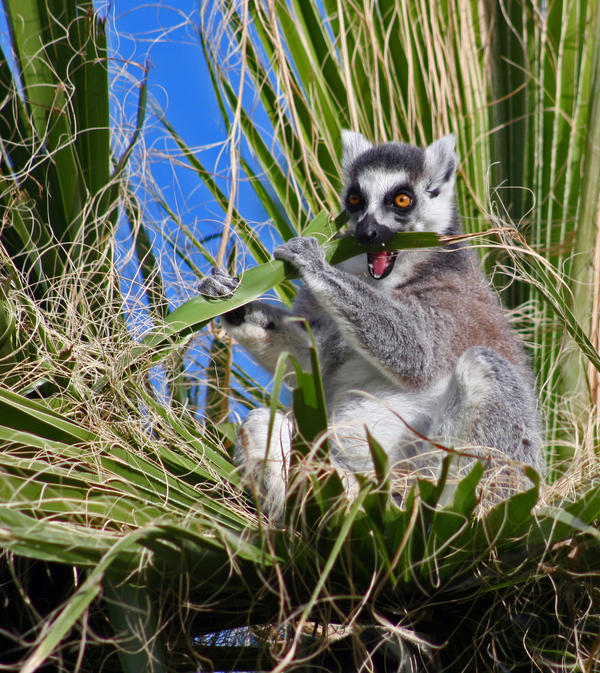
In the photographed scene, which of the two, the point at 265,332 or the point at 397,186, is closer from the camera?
the point at 265,332

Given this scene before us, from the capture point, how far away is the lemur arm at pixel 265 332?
3.52 metres

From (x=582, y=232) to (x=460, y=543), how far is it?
72.4 inches

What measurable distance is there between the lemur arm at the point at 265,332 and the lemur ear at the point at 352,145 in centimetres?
84

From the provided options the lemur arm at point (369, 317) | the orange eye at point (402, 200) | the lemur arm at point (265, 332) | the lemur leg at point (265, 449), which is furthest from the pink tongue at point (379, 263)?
the lemur leg at point (265, 449)

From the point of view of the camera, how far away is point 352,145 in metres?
3.86

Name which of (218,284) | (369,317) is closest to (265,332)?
(369,317)

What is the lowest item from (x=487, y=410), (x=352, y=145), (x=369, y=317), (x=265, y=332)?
(x=487, y=410)

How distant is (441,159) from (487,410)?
142 cm

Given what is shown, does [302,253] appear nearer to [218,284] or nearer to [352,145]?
[218,284]

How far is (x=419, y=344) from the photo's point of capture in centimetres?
333

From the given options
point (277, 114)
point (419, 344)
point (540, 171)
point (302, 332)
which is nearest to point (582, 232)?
point (540, 171)

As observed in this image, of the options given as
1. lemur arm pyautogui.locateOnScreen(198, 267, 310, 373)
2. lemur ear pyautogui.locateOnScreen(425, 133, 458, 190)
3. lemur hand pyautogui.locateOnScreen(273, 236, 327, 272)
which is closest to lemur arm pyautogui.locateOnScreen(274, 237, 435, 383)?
lemur hand pyautogui.locateOnScreen(273, 236, 327, 272)

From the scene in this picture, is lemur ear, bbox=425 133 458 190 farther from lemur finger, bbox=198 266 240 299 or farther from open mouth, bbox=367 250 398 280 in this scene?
lemur finger, bbox=198 266 240 299

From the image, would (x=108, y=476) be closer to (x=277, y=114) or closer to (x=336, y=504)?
(x=336, y=504)
